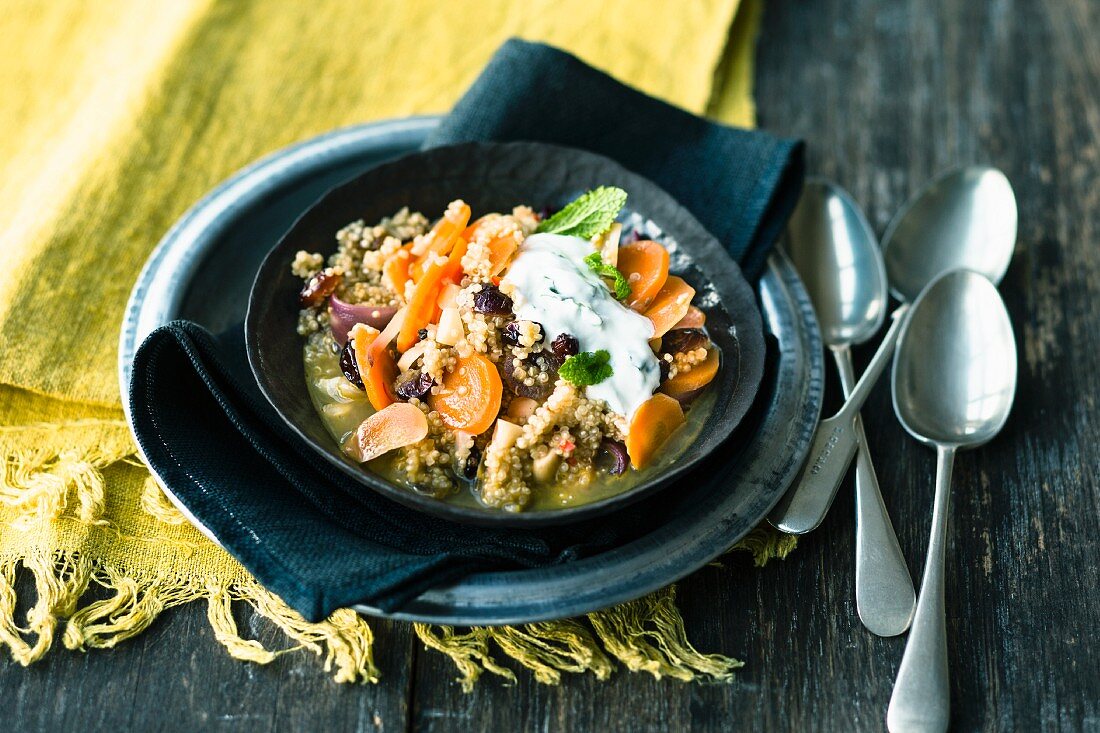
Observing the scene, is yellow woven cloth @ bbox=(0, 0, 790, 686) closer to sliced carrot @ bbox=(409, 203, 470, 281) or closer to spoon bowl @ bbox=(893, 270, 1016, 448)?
spoon bowl @ bbox=(893, 270, 1016, 448)

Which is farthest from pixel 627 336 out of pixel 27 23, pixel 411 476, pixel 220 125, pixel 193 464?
pixel 27 23

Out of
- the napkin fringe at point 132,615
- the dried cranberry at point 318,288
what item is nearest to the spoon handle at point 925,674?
the napkin fringe at point 132,615

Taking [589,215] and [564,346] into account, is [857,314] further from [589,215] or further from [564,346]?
[564,346]

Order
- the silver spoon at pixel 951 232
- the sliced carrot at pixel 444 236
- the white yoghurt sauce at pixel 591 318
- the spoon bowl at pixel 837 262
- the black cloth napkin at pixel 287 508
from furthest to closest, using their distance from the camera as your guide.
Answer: the silver spoon at pixel 951 232, the spoon bowl at pixel 837 262, the sliced carrot at pixel 444 236, the white yoghurt sauce at pixel 591 318, the black cloth napkin at pixel 287 508

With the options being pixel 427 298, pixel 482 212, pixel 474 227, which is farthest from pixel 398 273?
pixel 482 212

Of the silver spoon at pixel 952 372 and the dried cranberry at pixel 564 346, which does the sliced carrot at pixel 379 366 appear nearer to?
the dried cranberry at pixel 564 346

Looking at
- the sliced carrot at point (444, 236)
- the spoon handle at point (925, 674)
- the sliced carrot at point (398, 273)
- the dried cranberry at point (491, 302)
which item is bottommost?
the spoon handle at point (925, 674)

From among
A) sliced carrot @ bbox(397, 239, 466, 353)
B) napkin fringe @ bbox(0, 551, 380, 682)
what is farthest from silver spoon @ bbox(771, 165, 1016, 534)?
napkin fringe @ bbox(0, 551, 380, 682)
